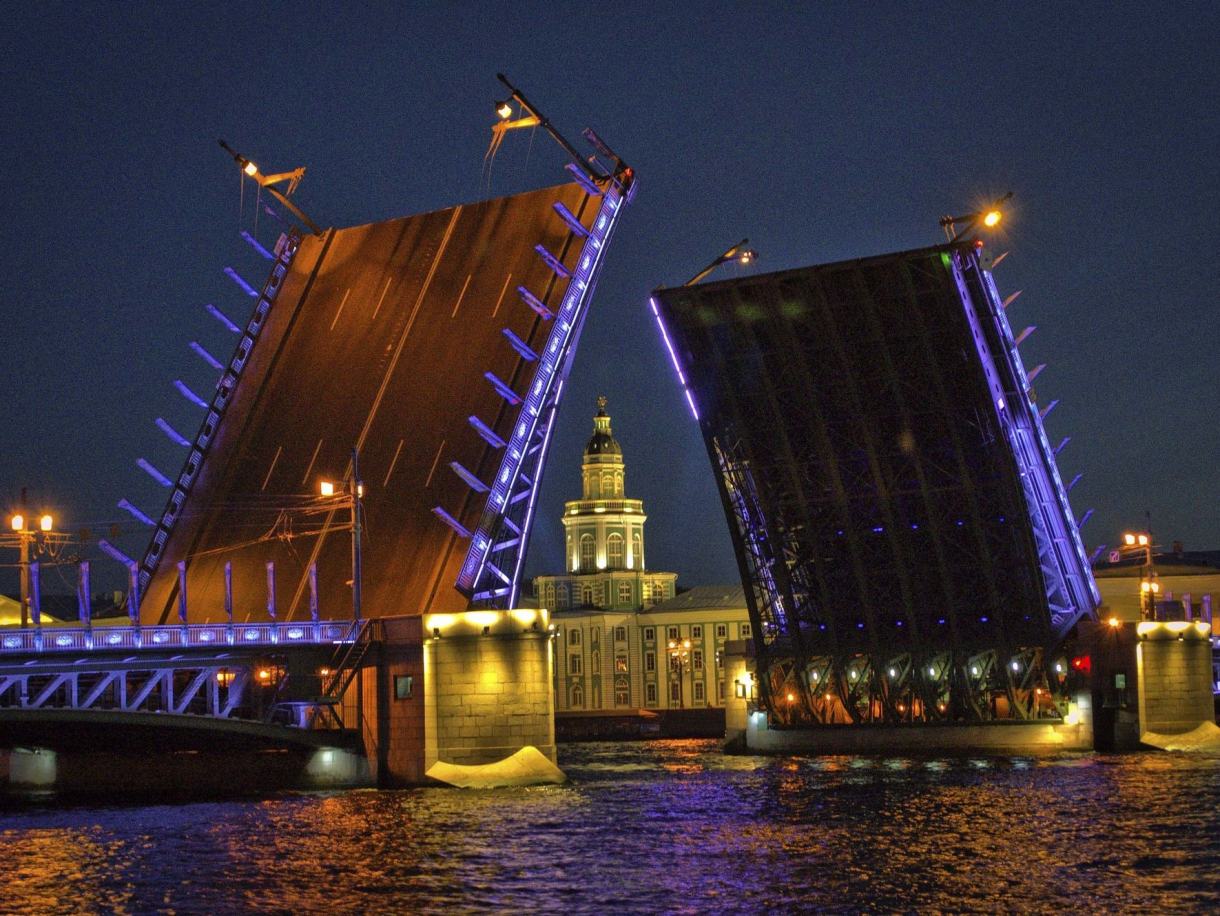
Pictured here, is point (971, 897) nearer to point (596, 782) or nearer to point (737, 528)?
point (596, 782)

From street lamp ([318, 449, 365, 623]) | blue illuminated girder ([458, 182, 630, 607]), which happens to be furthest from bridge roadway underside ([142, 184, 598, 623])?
street lamp ([318, 449, 365, 623])

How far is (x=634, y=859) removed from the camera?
26594 millimetres

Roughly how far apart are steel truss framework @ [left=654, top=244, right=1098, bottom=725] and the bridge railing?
12.3 m

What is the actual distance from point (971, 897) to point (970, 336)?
22.1 meters

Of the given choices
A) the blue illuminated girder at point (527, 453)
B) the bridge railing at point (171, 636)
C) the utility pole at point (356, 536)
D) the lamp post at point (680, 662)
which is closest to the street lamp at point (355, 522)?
the utility pole at point (356, 536)

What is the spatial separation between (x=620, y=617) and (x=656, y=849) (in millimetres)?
75921

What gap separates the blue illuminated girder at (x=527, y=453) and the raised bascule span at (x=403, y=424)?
53 millimetres

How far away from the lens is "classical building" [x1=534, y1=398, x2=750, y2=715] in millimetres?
98125

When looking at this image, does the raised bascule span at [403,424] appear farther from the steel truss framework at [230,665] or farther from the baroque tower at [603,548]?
the baroque tower at [603,548]

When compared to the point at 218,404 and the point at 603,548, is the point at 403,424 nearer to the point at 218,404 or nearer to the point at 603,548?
the point at 218,404

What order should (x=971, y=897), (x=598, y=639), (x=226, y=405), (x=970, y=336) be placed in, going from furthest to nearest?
(x=598, y=639)
(x=226, y=405)
(x=970, y=336)
(x=971, y=897)

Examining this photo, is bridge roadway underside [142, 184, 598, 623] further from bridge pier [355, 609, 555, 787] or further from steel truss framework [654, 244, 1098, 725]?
steel truss framework [654, 244, 1098, 725]

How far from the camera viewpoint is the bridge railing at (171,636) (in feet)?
117

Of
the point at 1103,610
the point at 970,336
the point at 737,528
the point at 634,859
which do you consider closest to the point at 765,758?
the point at 737,528
